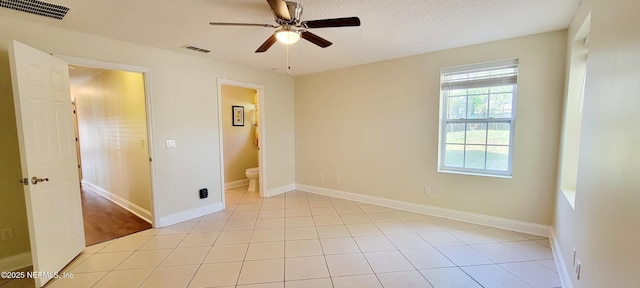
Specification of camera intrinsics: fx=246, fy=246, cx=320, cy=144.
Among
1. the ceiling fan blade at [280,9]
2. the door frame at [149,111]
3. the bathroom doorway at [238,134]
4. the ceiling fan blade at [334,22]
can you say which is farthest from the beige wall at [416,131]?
the door frame at [149,111]

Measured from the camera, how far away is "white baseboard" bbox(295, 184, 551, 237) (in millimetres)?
2914

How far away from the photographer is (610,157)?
1.29 m

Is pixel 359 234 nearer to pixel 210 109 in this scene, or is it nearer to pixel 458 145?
pixel 458 145

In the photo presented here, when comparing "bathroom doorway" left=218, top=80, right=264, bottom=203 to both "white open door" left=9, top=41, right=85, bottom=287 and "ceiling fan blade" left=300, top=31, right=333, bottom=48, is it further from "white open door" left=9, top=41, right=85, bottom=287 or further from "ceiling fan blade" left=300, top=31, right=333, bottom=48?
"ceiling fan blade" left=300, top=31, right=333, bottom=48

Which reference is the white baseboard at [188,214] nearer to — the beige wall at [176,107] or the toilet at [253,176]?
the beige wall at [176,107]

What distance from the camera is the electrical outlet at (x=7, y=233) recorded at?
229cm

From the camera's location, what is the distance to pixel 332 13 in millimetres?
2209

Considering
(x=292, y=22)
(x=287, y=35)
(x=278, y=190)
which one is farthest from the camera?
(x=278, y=190)

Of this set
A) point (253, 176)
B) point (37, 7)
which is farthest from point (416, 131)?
point (37, 7)

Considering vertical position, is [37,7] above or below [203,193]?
above

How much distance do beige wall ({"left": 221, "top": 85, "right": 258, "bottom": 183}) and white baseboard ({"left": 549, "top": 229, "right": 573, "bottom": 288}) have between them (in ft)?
17.2

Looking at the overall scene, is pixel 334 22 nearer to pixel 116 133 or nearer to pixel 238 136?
pixel 116 133

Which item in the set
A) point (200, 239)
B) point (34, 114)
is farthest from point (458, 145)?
point (34, 114)

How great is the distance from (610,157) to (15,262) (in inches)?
184
